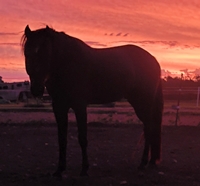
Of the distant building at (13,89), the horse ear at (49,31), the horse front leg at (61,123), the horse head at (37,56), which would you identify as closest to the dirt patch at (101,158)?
the horse front leg at (61,123)

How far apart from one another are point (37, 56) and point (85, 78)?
0.87m

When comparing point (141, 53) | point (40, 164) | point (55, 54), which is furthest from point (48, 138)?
point (55, 54)

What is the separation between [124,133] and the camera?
1035 centimetres

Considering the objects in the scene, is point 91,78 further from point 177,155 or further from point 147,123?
point 177,155

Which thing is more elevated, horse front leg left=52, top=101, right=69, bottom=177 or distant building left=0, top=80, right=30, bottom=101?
horse front leg left=52, top=101, right=69, bottom=177

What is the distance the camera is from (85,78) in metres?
6.07

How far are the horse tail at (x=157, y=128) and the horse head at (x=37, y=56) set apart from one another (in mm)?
2271

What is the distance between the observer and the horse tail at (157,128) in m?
7.00

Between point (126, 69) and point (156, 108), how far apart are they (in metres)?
0.91

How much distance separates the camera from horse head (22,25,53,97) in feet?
17.8

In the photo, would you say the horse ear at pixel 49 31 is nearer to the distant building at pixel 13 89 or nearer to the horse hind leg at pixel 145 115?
the horse hind leg at pixel 145 115

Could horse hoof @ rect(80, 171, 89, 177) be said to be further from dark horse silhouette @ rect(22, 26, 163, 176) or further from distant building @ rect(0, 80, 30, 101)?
distant building @ rect(0, 80, 30, 101)

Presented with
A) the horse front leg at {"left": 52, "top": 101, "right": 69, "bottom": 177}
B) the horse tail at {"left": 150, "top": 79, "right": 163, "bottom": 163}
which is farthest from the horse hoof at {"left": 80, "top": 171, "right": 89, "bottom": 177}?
the horse tail at {"left": 150, "top": 79, "right": 163, "bottom": 163}

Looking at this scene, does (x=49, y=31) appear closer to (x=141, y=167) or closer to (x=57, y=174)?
(x=57, y=174)
